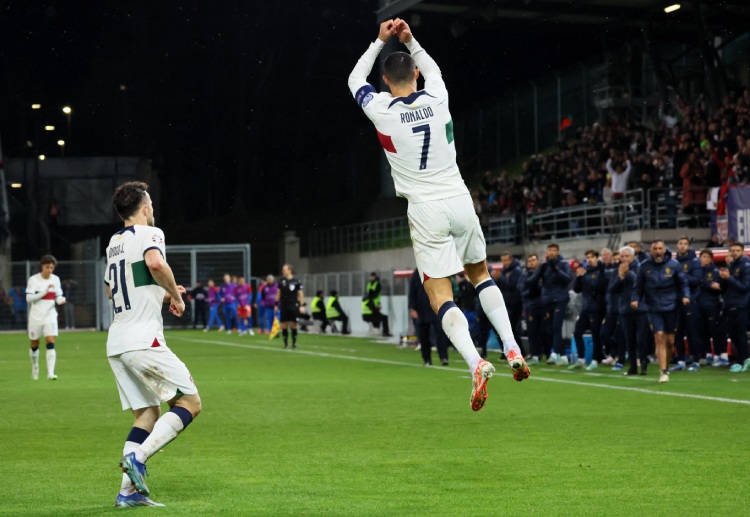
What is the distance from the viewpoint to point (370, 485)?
27.7 ft

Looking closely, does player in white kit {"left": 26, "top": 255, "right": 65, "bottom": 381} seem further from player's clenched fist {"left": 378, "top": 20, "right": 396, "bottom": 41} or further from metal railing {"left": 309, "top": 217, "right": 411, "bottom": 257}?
metal railing {"left": 309, "top": 217, "right": 411, "bottom": 257}

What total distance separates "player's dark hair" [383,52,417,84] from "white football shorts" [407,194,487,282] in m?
0.90

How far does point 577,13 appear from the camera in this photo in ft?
128

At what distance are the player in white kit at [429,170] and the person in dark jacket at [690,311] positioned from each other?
12686mm

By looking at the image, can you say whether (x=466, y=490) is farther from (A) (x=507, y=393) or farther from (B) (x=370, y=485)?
(A) (x=507, y=393)

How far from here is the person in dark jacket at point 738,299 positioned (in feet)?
64.5

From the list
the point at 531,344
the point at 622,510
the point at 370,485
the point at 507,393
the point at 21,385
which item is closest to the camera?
the point at 622,510

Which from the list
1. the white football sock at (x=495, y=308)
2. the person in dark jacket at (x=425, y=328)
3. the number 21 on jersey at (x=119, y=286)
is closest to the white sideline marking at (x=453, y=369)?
the person in dark jacket at (x=425, y=328)

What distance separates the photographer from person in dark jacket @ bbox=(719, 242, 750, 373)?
1966cm

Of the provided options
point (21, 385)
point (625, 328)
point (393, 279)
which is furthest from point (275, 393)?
point (393, 279)

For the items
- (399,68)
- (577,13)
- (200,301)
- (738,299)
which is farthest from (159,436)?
(200,301)

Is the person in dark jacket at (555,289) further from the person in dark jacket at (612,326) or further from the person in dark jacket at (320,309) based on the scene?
the person in dark jacket at (320,309)

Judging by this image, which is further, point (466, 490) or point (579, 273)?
point (579, 273)

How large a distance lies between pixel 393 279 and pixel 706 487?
26.9m
